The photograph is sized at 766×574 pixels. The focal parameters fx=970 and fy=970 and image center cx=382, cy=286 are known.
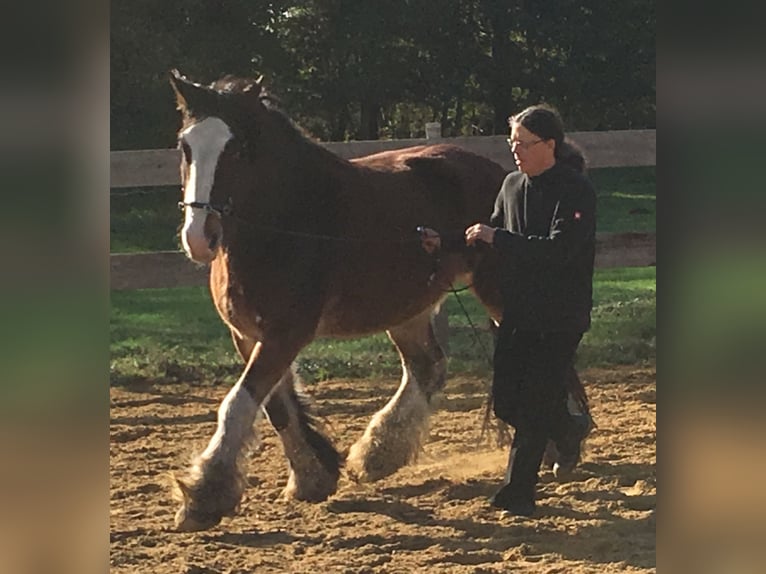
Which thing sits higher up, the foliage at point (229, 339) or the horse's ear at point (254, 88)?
the horse's ear at point (254, 88)

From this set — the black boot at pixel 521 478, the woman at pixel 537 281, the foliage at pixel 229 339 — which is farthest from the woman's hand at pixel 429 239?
the black boot at pixel 521 478

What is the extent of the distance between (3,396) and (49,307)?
0.56ft

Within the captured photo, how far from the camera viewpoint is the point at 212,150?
11.4 feet

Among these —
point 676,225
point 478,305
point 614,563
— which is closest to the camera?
point 676,225

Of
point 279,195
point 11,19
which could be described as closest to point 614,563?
point 279,195

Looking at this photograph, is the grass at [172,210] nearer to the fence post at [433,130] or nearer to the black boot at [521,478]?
the fence post at [433,130]

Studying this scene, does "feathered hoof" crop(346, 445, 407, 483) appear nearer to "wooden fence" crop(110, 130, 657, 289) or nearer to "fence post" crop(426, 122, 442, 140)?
"wooden fence" crop(110, 130, 657, 289)

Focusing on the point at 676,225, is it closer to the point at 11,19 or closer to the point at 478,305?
the point at 11,19

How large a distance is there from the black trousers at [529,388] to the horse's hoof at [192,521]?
1.18 meters

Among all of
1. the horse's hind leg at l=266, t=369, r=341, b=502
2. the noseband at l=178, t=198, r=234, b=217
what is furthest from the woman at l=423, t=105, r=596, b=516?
the noseband at l=178, t=198, r=234, b=217

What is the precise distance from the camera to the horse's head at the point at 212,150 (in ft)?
11.1

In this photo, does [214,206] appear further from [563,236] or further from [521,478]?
[521,478]

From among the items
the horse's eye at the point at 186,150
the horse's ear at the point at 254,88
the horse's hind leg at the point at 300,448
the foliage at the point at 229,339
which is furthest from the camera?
the foliage at the point at 229,339

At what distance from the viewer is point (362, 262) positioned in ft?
13.0
